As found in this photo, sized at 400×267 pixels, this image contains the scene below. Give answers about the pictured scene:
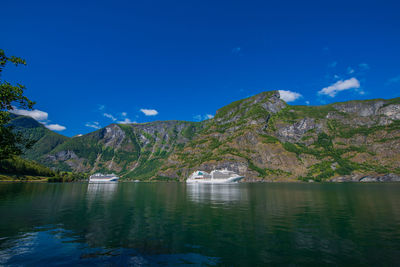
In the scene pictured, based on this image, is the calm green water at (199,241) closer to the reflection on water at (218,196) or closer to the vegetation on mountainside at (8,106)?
the vegetation on mountainside at (8,106)

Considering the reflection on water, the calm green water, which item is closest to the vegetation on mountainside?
the calm green water

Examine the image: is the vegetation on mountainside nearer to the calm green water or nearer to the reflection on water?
the calm green water

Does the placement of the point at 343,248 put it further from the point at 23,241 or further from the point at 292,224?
the point at 23,241

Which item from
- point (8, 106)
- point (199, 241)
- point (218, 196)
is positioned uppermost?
point (8, 106)

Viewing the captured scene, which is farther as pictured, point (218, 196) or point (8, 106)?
point (218, 196)

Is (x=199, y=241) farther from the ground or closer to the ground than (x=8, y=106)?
closer to the ground

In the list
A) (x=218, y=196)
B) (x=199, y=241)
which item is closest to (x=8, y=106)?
(x=199, y=241)

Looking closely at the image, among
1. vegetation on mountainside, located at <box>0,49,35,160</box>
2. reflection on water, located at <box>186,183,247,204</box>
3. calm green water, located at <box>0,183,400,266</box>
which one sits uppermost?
vegetation on mountainside, located at <box>0,49,35,160</box>

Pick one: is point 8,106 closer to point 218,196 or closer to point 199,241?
point 199,241

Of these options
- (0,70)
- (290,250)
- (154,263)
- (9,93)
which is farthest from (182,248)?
(0,70)

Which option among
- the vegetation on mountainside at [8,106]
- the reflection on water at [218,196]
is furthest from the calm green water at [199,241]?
the reflection on water at [218,196]

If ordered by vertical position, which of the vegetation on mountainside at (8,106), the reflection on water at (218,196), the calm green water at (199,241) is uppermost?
the vegetation on mountainside at (8,106)

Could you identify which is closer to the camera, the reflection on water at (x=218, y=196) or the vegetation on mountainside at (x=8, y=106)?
the vegetation on mountainside at (x=8, y=106)

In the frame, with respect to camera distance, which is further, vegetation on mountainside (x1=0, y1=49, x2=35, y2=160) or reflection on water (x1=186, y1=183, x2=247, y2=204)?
reflection on water (x1=186, y1=183, x2=247, y2=204)
